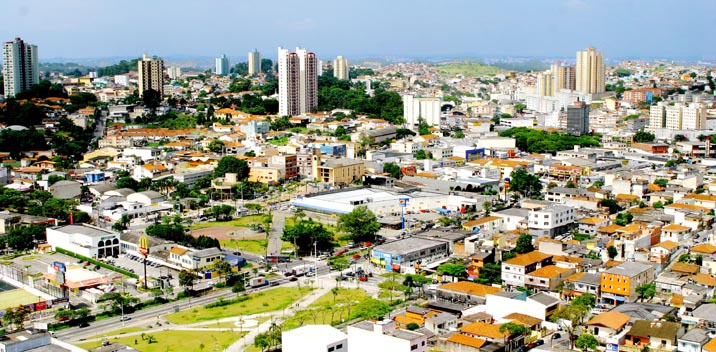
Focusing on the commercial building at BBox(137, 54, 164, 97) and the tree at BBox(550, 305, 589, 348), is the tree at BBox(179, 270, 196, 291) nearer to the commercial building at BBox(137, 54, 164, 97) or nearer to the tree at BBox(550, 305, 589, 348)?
the tree at BBox(550, 305, 589, 348)

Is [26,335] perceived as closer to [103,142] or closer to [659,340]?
[659,340]

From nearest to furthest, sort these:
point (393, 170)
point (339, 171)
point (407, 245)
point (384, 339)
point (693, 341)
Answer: point (693, 341)
point (384, 339)
point (407, 245)
point (339, 171)
point (393, 170)

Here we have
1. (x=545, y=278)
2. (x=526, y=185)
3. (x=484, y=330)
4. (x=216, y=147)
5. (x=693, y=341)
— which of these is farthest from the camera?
(x=216, y=147)

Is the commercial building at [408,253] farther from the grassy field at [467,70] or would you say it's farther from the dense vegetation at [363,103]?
the grassy field at [467,70]

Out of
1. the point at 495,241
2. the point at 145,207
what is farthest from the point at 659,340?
the point at 145,207

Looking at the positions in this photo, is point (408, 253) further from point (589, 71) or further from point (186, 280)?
point (589, 71)

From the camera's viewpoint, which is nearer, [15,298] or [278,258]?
[15,298]

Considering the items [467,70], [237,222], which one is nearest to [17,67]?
[237,222]
